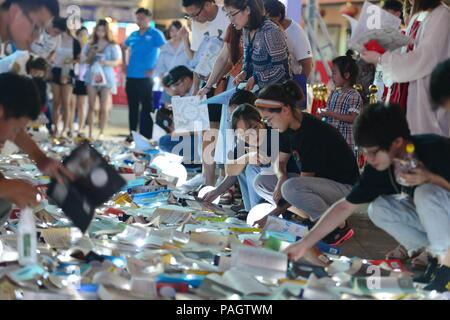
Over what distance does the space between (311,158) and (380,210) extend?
3.36 feet

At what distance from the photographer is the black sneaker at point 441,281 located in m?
3.66

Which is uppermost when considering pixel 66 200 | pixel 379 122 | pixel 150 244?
pixel 379 122

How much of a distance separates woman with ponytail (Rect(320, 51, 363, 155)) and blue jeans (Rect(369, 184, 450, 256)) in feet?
8.66

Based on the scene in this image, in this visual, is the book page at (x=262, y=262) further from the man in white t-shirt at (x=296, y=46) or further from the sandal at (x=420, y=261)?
the man in white t-shirt at (x=296, y=46)

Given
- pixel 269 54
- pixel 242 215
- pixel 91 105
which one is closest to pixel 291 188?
pixel 242 215

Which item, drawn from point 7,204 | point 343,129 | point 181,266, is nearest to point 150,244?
point 181,266

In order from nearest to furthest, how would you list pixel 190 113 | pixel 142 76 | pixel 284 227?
pixel 284 227
pixel 190 113
pixel 142 76

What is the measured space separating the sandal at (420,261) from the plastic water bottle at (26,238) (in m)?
1.99

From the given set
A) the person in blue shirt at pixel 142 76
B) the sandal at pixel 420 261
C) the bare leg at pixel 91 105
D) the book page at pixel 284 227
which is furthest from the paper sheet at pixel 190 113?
the bare leg at pixel 91 105

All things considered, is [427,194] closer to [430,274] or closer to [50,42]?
[430,274]

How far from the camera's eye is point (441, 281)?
3688mm
